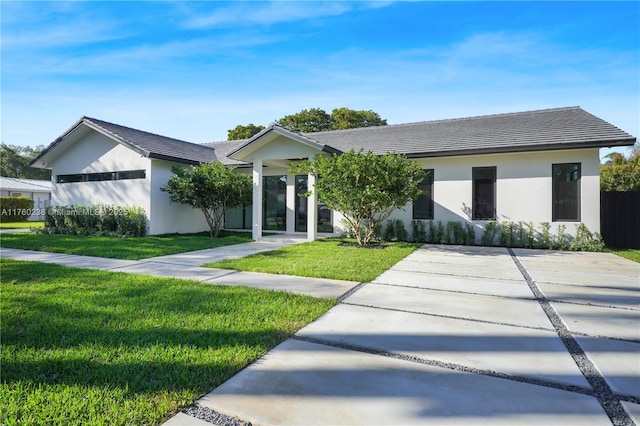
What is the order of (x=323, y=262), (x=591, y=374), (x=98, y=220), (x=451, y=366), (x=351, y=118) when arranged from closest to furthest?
(x=591, y=374)
(x=451, y=366)
(x=323, y=262)
(x=98, y=220)
(x=351, y=118)

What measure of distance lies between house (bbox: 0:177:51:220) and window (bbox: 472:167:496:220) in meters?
29.8

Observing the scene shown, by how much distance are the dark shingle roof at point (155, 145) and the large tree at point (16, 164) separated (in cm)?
3832

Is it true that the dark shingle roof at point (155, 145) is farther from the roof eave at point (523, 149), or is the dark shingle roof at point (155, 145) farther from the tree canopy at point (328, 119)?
the tree canopy at point (328, 119)

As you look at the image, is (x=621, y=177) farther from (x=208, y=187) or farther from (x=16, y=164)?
(x=16, y=164)

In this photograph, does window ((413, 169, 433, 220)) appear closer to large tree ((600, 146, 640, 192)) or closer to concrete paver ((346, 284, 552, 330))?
concrete paver ((346, 284, 552, 330))

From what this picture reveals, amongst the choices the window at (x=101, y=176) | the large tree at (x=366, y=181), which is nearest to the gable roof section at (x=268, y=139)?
the large tree at (x=366, y=181)

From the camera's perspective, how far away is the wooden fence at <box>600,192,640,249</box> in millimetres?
9398

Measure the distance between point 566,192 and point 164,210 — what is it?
14072 millimetres

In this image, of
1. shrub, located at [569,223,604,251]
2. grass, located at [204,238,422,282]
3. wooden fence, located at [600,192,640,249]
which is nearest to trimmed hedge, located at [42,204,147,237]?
grass, located at [204,238,422,282]

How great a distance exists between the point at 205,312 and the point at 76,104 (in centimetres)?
1380

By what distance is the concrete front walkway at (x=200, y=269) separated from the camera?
4.73 metres

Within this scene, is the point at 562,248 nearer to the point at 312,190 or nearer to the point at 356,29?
the point at 312,190

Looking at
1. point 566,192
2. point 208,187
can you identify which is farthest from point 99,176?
point 566,192

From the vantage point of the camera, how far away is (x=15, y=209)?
22.0 metres
